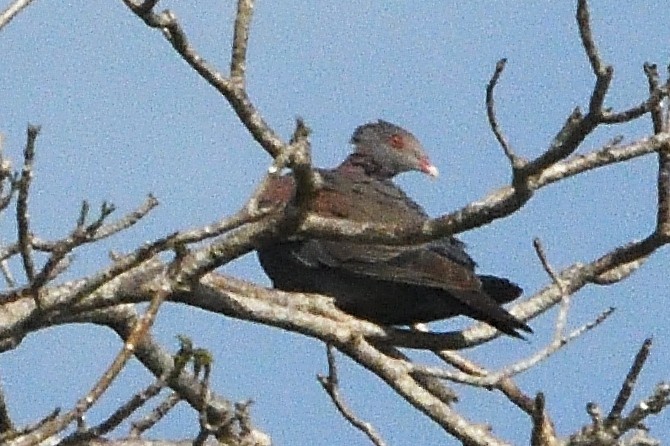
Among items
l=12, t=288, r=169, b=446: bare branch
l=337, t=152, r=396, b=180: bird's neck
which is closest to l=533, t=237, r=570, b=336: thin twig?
l=12, t=288, r=169, b=446: bare branch

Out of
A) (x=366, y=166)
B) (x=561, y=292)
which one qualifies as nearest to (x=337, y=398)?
(x=561, y=292)

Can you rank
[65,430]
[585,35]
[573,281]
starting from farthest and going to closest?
1. [573,281]
2. [585,35]
3. [65,430]

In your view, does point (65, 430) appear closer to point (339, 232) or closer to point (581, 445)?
point (339, 232)

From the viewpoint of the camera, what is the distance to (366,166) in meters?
9.15

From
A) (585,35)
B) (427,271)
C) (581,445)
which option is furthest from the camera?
(427,271)

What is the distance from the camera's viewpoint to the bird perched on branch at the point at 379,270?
6.89 meters

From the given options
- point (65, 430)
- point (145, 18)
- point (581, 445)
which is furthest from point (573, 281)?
point (65, 430)

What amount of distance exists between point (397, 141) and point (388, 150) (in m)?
0.12

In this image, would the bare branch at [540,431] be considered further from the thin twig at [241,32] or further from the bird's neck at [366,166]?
the bird's neck at [366,166]

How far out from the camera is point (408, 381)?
5340mm

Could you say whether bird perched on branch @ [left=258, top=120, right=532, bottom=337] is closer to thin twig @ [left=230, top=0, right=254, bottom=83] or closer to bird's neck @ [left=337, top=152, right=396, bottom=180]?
A: bird's neck @ [left=337, top=152, right=396, bottom=180]

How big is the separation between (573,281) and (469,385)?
0.79 m

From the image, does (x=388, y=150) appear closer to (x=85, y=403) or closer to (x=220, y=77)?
(x=220, y=77)

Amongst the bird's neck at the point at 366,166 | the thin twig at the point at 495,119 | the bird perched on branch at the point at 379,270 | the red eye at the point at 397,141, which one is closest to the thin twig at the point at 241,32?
the thin twig at the point at 495,119
